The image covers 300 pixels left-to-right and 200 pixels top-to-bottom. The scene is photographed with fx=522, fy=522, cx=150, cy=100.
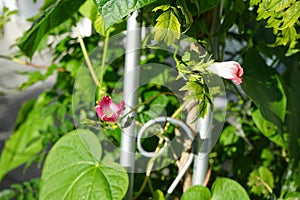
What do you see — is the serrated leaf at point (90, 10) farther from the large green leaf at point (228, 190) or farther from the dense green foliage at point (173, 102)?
the large green leaf at point (228, 190)

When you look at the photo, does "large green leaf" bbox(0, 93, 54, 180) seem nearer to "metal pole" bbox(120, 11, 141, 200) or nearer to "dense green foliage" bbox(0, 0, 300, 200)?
"dense green foliage" bbox(0, 0, 300, 200)

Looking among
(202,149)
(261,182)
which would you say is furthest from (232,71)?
(261,182)

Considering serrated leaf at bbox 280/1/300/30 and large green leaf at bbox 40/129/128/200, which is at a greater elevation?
serrated leaf at bbox 280/1/300/30

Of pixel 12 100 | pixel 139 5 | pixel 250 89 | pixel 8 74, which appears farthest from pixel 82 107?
pixel 8 74

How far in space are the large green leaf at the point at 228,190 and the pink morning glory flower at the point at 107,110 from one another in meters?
0.20

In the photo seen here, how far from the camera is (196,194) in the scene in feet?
2.24

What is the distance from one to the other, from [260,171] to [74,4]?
1.47 feet

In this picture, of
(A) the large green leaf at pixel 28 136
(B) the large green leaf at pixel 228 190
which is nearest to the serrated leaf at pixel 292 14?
(B) the large green leaf at pixel 228 190

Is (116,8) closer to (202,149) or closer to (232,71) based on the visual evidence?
(232,71)

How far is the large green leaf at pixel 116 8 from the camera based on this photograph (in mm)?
462

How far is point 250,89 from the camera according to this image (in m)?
0.71

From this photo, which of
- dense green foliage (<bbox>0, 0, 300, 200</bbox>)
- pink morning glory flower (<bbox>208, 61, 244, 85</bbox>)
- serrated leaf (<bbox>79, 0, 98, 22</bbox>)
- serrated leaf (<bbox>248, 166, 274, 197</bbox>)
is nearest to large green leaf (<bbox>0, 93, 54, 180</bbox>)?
dense green foliage (<bbox>0, 0, 300, 200</bbox>)

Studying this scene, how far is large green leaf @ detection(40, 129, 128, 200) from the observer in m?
0.65

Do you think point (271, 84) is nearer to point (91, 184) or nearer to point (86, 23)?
point (91, 184)
